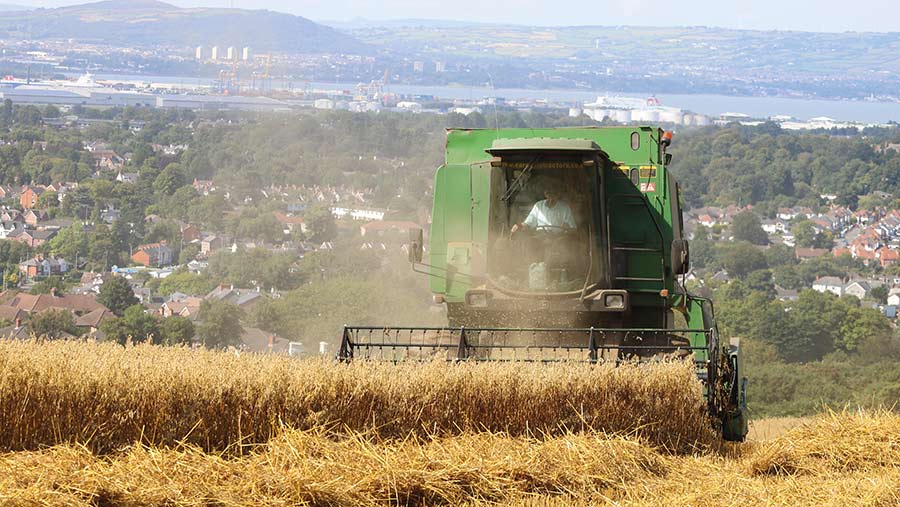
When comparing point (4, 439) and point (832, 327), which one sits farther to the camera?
point (832, 327)

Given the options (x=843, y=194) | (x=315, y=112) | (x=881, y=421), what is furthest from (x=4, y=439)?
(x=843, y=194)

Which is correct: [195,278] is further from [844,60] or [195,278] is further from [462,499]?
[844,60]

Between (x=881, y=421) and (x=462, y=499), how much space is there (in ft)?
12.4

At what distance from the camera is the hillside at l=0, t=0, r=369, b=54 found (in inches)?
3477

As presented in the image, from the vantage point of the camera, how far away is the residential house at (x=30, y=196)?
200ft

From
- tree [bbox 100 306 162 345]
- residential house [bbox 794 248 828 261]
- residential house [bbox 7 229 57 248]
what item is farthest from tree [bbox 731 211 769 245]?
tree [bbox 100 306 162 345]

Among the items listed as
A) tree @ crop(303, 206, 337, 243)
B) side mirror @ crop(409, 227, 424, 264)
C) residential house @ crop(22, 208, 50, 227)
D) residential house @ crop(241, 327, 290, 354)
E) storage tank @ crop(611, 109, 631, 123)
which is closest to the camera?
side mirror @ crop(409, 227, 424, 264)

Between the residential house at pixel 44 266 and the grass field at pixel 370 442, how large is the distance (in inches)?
1614

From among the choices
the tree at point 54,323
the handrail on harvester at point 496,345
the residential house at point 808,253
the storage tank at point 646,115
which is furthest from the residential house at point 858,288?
the handrail on harvester at point 496,345

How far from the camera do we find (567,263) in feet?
34.8

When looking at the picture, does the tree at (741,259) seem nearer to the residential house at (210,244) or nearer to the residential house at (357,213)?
the residential house at (357,213)

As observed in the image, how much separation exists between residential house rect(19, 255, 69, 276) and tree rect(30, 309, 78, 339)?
13.4 m

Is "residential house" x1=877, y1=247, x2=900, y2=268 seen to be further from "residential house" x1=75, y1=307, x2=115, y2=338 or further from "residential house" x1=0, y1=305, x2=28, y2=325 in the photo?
"residential house" x1=0, y1=305, x2=28, y2=325

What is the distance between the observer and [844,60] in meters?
172
